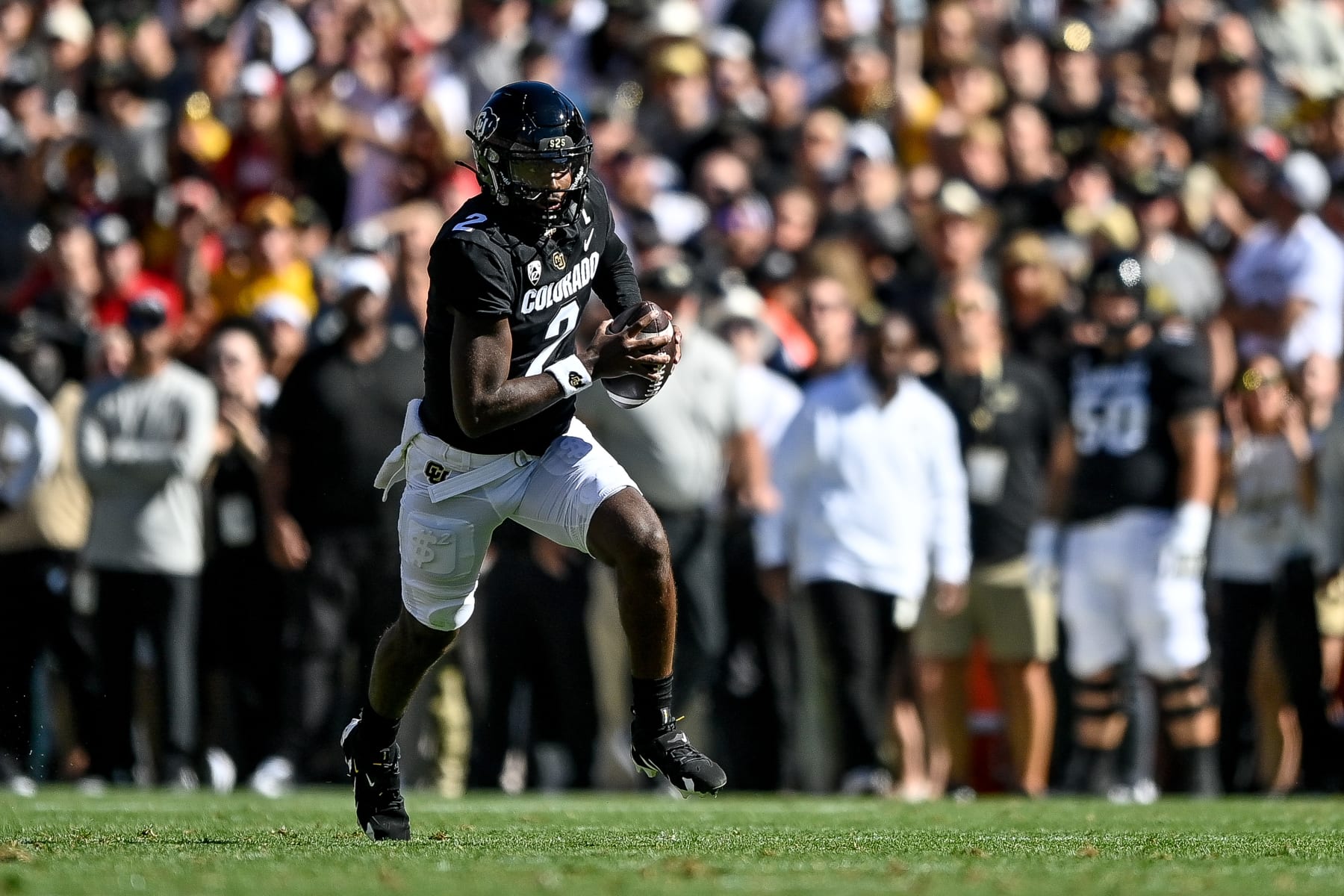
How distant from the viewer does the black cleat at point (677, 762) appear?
650 cm

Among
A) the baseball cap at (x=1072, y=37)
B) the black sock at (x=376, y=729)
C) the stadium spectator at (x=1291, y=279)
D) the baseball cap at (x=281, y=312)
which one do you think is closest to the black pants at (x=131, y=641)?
the baseball cap at (x=281, y=312)

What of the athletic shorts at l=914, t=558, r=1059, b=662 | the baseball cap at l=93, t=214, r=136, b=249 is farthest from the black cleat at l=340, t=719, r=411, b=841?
the baseball cap at l=93, t=214, r=136, b=249

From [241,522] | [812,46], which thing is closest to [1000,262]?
[812,46]

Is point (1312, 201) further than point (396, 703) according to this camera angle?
Yes

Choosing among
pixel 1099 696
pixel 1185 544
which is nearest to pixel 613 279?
pixel 1185 544

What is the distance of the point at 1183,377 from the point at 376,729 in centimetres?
521

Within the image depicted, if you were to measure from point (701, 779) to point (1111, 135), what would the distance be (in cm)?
762

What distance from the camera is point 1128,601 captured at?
1072 cm

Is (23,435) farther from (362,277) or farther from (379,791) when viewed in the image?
(379,791)

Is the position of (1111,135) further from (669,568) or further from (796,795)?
(669,568)

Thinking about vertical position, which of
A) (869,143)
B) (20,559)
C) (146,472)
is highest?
(869,143)

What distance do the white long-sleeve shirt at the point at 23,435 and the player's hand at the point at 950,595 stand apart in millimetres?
4449

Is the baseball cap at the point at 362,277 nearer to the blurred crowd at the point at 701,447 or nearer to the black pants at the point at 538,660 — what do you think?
the blurred crowd at the point at 701,447

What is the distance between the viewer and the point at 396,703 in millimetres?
6941
